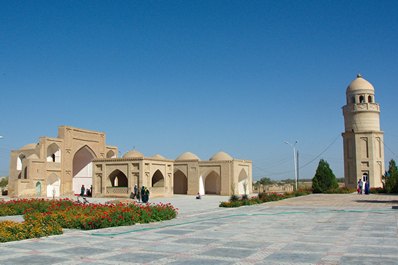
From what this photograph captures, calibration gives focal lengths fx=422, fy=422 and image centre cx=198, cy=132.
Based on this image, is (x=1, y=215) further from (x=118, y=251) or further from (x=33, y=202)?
(x=118, y=251)

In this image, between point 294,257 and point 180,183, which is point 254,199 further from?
point 180,183

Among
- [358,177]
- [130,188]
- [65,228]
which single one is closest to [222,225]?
[65,228]

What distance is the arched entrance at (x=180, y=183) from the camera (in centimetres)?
4372

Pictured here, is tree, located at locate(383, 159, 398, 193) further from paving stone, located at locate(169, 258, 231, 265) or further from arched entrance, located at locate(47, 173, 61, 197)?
paving stone, located at locate(169, 258, 231, 265)

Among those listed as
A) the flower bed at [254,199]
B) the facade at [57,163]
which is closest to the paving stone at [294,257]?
the flower bed at [254,199]

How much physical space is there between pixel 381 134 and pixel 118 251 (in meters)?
39.8

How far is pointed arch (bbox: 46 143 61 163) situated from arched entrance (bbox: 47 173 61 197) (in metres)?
1.69

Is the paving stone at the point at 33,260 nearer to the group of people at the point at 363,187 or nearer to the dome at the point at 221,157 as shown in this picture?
the group of people at the point at 363,187

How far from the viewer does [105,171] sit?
120 ft

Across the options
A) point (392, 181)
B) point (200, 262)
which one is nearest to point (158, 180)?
point (392, 181)

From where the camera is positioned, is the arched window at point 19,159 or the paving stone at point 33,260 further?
the arched window at point 19,159

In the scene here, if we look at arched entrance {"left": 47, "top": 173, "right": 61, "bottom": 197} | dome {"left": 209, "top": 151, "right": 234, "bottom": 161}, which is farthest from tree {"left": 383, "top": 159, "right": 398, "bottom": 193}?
arched entrance {"left": 47, "top": 173, "right": 61, "bottom": 197}

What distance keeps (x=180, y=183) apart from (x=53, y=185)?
41.4ft

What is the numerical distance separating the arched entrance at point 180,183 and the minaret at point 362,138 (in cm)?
1665
